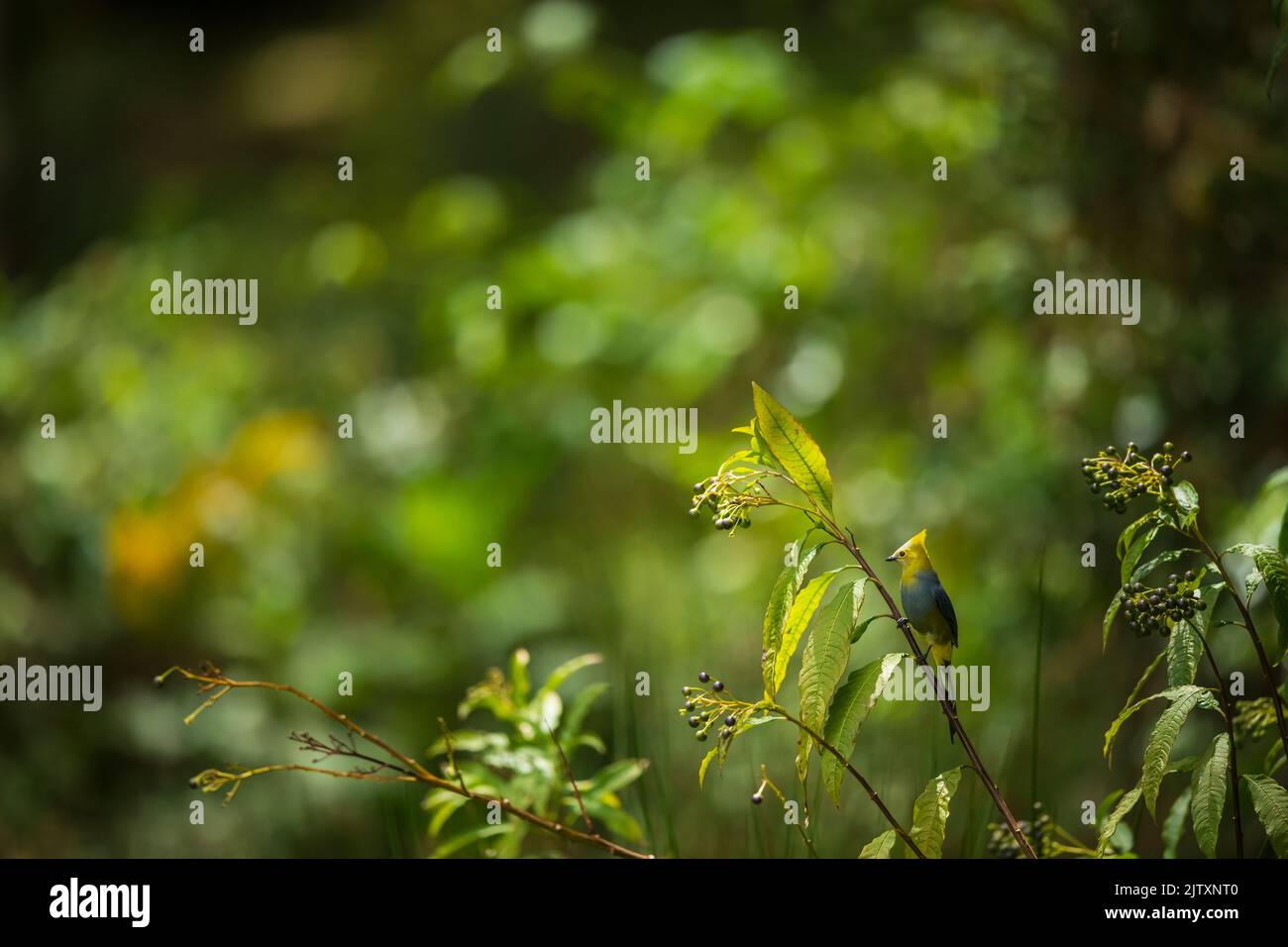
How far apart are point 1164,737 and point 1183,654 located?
47 millimetres

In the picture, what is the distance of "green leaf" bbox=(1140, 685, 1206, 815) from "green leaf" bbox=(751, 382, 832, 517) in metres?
0.22

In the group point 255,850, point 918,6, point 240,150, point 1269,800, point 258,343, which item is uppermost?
point 240,150

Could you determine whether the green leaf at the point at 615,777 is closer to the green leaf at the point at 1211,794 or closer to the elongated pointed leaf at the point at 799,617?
the elongated pointed leaf at the point at 799,617

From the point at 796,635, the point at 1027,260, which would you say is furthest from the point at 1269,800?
the point at 1027,260

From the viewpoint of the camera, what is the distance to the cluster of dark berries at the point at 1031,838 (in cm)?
77

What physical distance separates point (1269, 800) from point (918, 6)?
1.49 metres

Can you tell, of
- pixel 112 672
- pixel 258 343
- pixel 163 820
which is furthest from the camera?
pixel 258 343

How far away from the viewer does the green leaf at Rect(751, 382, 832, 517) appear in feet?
2.06

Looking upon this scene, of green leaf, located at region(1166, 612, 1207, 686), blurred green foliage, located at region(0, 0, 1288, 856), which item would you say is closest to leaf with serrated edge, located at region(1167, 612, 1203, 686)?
green leaf, located at region(1166, 612, 1207, 686)

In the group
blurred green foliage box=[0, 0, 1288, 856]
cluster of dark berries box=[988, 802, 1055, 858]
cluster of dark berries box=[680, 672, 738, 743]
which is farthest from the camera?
blurred green foliage box=[0, 0, 1288, 856]

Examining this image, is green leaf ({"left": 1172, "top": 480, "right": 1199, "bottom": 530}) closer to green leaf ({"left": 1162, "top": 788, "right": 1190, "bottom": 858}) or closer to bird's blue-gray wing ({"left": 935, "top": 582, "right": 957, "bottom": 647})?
bird's blue-gray wing ({"left": 935, "top": 582, "right": 957, "bottom": 647})

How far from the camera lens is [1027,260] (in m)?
1.55

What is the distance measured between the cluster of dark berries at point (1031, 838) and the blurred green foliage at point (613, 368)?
0.44m

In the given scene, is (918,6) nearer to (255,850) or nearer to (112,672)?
(255,850)
